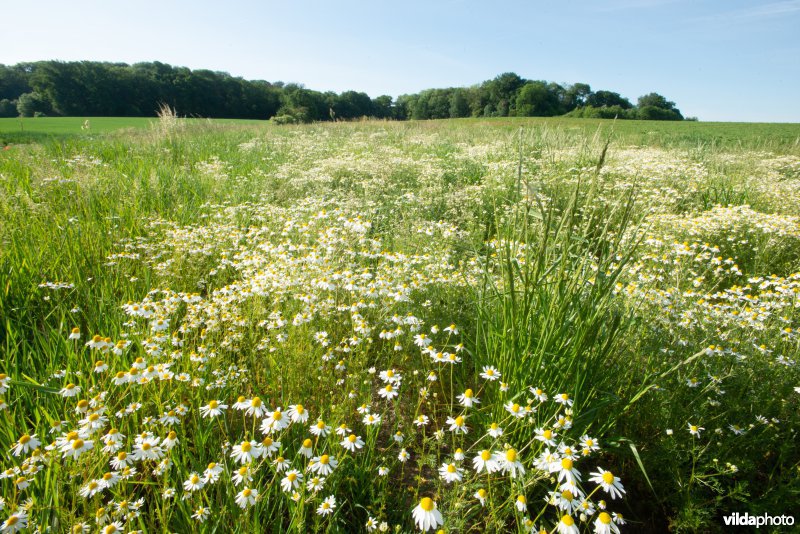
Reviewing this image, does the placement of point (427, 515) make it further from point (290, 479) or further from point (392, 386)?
point (392, 386)

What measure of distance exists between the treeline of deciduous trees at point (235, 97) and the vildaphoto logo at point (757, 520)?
3884 cm

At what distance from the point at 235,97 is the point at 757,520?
214 feet

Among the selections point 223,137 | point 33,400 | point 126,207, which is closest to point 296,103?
point 223,137

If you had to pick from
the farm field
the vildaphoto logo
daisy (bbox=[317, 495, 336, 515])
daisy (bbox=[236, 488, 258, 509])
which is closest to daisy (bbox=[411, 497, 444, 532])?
the farm field

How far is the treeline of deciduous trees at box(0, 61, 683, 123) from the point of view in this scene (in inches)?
1663

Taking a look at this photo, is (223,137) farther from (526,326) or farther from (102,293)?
(526,326)

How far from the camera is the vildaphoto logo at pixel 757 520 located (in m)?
1.67

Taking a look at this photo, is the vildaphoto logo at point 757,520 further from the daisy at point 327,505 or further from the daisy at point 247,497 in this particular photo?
the daisy at point 247,497

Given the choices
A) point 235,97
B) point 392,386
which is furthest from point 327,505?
point 235,97

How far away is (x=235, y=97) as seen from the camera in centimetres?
5556

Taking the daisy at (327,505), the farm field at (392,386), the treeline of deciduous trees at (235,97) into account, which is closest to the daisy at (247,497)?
the farm field at (392,386)

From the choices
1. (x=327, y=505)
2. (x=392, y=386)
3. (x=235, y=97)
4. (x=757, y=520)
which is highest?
(x=235, y=97)

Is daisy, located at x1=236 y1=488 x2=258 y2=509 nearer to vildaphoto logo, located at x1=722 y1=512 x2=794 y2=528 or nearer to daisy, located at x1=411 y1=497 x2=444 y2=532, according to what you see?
daisy, located at x1=411 y1=497 x2=444 y2=532

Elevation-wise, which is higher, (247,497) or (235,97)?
(235,97)
